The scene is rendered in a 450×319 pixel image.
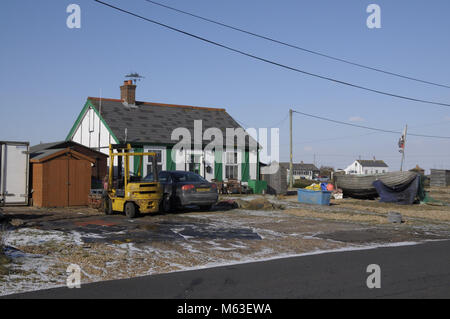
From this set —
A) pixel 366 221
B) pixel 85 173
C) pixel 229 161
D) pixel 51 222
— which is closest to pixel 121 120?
pixel 229 161

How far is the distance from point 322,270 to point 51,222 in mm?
9811

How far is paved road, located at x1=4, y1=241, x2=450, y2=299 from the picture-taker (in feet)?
22.1

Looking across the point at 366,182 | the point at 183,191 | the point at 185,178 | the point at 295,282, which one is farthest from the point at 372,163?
the point at 295,282

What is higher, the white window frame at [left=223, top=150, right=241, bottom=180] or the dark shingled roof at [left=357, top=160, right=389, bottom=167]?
the dark shingled roof at [left=357, top=160, right=389, bottom=167]

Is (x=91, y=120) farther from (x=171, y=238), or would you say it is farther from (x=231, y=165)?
(x=171, y=238)

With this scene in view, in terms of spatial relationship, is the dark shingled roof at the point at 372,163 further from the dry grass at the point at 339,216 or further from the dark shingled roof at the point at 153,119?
the dry grass at the point at 339,216

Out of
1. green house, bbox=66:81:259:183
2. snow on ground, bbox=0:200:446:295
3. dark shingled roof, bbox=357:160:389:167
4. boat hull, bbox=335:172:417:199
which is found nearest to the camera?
snow on ground, bbox=0:200:446:295

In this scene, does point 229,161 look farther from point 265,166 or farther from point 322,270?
point 322,270

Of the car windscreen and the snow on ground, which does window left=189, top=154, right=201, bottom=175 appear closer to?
the car windscreen

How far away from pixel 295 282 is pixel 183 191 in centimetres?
1095

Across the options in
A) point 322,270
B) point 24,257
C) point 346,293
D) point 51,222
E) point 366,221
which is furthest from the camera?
point 366,221

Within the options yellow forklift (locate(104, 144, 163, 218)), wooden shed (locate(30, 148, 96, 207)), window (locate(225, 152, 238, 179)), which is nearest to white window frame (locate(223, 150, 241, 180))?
window (locate(225, 152, 238, 179))

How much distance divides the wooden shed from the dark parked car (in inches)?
171
